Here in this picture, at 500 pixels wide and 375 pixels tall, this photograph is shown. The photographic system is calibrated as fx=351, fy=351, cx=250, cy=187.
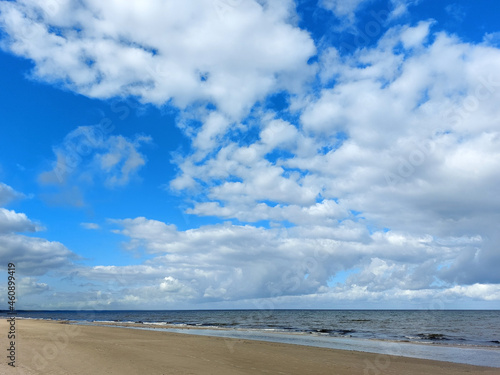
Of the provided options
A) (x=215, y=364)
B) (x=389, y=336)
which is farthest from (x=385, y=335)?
(x=215, y=364)

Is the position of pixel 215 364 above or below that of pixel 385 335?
above

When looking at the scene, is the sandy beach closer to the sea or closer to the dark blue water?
the sea

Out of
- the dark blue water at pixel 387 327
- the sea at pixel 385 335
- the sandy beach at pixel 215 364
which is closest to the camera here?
the sandy beach at pixel 215 364

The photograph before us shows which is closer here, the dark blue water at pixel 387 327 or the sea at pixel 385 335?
the sea at pixel 385 335

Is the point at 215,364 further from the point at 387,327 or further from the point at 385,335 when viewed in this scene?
the point at 387,327

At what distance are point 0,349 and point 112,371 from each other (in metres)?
10.0

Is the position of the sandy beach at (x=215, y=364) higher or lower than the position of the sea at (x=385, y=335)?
higher

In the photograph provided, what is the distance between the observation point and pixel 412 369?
62.7 feet

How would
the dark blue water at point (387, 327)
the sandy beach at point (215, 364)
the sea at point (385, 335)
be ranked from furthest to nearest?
the dark blue water at point (387, 327), the sea at point (385, 335), the sandy beach at point (215, 364)

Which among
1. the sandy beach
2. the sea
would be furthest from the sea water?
the sandy beach

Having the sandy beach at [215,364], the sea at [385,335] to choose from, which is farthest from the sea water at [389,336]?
the sandy beach at [215,364]

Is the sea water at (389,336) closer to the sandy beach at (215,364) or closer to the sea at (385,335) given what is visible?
the sea at (385,335)

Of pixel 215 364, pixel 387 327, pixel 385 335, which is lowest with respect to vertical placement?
pixel 387 327

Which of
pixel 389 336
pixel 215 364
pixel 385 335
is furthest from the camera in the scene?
pixel 385 335
